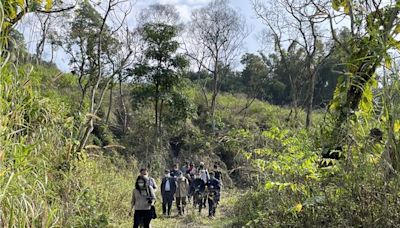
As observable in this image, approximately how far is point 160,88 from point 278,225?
53.4ft

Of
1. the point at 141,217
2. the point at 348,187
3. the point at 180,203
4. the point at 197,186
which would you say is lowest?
the point at 180,203

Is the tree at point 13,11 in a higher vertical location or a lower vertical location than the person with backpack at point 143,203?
higher

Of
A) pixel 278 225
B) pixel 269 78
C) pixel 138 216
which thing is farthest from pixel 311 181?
pixel 269 78

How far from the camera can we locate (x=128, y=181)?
11.7 metres

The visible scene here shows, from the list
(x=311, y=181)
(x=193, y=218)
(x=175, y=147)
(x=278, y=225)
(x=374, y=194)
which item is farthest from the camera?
(x=175, y=147)

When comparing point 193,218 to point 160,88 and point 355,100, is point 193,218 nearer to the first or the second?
point 355,100

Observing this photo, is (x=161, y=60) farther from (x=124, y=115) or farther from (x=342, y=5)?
(x=342, y=5)

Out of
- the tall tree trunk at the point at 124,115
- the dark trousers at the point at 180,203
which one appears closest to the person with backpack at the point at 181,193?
the dark trousers at the point at 180,203

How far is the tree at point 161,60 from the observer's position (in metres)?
19.3

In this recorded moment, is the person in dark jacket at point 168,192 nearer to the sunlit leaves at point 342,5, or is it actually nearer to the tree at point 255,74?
the sunlit leaves at point 342,5

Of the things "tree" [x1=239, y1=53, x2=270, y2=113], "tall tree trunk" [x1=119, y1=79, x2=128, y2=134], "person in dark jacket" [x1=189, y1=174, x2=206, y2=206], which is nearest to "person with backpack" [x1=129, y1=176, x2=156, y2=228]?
"person in dark jacket" [x1=189, y1=174, x2=206, y2=206]

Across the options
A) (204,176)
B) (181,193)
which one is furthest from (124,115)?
(181,193)

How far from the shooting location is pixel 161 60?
19625mm

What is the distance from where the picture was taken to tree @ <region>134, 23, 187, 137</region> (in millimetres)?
19328
